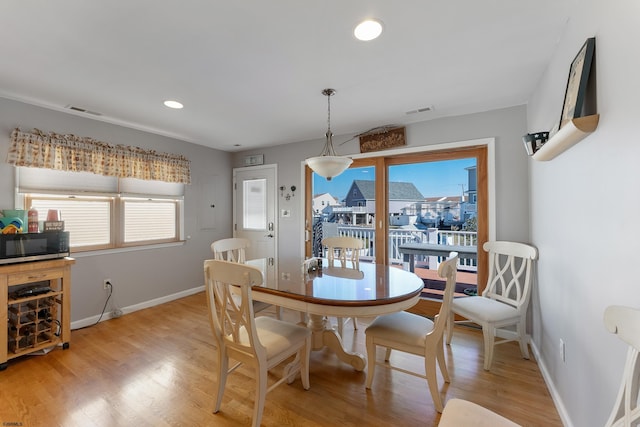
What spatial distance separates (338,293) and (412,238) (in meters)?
2.07

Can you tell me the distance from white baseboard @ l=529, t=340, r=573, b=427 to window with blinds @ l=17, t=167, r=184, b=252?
4.50m

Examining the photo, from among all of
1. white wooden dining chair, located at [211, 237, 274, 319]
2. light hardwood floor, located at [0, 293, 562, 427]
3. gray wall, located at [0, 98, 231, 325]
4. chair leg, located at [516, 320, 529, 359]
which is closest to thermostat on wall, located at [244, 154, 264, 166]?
gray wall, located at [0, 98, 231, 325]

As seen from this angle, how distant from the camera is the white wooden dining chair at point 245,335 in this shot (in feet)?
5.24

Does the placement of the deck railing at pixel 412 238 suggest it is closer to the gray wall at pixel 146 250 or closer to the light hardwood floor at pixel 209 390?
the light hardwood floor at pixel 209 390

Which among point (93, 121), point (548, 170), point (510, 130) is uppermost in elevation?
point (93, 121)

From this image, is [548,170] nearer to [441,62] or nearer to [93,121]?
[441,62]

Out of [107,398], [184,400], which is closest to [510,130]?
[184,400]

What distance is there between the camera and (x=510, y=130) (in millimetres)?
2955

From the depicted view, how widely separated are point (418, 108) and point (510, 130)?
38.3 inches

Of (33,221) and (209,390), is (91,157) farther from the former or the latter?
(209,390)

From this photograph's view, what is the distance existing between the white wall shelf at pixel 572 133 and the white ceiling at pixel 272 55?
0.74 metres

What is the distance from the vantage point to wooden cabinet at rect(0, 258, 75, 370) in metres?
2.36

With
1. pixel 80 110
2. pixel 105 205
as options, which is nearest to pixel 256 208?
pixel 105 205

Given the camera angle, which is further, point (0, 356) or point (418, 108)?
point (418, 108)
